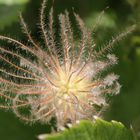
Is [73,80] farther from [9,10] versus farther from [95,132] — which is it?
[9,10]

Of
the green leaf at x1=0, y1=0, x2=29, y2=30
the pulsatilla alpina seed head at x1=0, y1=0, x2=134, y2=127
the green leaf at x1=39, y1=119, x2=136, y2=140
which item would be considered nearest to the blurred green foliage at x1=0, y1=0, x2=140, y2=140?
the green leaf at x1=0, y1=0, x2=29, y2=30

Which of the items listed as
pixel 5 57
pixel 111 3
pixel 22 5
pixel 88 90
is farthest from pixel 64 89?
pixel 111 3

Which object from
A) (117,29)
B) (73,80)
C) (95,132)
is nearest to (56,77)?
(73,80)

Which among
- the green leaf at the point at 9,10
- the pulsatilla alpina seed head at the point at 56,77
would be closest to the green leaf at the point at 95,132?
the pulsatilla alpina seed head at the point at 56,77

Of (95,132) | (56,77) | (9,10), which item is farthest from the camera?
(9,10)

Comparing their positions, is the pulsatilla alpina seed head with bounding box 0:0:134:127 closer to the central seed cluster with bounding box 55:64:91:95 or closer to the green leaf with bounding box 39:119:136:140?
the central seed cluster with bounding box 55:64:91:95

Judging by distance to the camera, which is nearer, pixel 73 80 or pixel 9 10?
pixel 73 80

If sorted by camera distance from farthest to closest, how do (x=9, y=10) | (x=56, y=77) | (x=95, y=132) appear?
(x=9, y=10)
(x=56, y=77)
(x=95, y=132)

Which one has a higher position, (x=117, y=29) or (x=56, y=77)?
(x=117, y=29)

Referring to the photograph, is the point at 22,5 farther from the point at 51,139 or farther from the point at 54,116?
the point at 51,139
